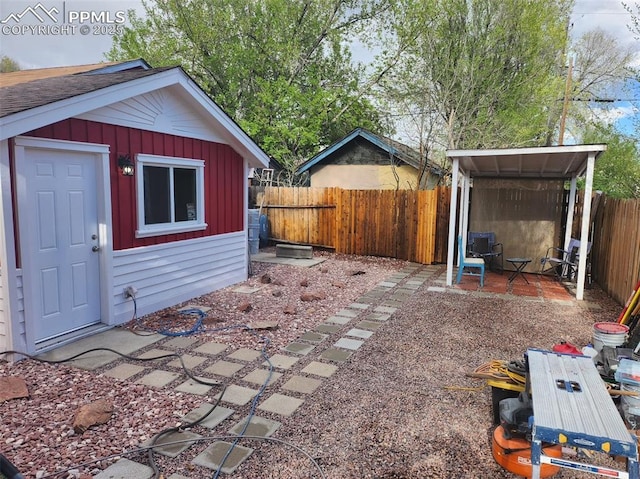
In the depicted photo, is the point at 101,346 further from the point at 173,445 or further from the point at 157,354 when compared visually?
the point at 173,445

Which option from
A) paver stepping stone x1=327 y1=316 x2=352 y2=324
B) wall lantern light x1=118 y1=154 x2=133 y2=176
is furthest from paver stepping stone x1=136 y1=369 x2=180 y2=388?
wall lantern light x1=118 y1=154 x2=133 y2=176

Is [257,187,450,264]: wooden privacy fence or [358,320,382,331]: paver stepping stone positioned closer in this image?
[358,320,382,331]: paver stepping stone

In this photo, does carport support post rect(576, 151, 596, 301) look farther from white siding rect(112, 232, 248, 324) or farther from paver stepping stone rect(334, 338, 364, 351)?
white siding rect(112, 232, 248, 324)

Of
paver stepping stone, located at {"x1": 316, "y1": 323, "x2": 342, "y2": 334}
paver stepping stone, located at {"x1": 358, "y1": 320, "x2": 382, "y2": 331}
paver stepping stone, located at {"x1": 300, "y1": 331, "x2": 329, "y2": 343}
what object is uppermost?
paver stepping stone, located at {"x1": 358, "y1": 320, "x2": 382, "y2": 331}

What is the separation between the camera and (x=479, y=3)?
1199cm

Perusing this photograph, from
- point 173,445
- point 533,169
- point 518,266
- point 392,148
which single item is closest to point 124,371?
point 173,445

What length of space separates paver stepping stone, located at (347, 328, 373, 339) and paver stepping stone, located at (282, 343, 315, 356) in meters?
0.64

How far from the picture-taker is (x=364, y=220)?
10.6 meters

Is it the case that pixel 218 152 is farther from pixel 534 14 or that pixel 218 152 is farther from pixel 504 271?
pixel 534 14

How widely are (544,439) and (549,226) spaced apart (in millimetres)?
7853

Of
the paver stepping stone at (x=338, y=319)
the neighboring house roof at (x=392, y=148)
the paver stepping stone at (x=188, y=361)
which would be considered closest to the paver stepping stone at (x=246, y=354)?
the paver stepping stone at (x=188, y=361)

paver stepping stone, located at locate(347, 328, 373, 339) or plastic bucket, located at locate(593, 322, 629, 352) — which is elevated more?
plastic bucket, located at locate(593, 322, 629, 352)

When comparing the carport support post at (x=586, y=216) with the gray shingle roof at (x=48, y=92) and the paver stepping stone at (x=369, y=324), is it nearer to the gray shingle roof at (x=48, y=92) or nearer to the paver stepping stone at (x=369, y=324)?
the paver stepping stone at (x=369, y=324)

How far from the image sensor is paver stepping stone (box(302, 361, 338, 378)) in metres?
3.88
